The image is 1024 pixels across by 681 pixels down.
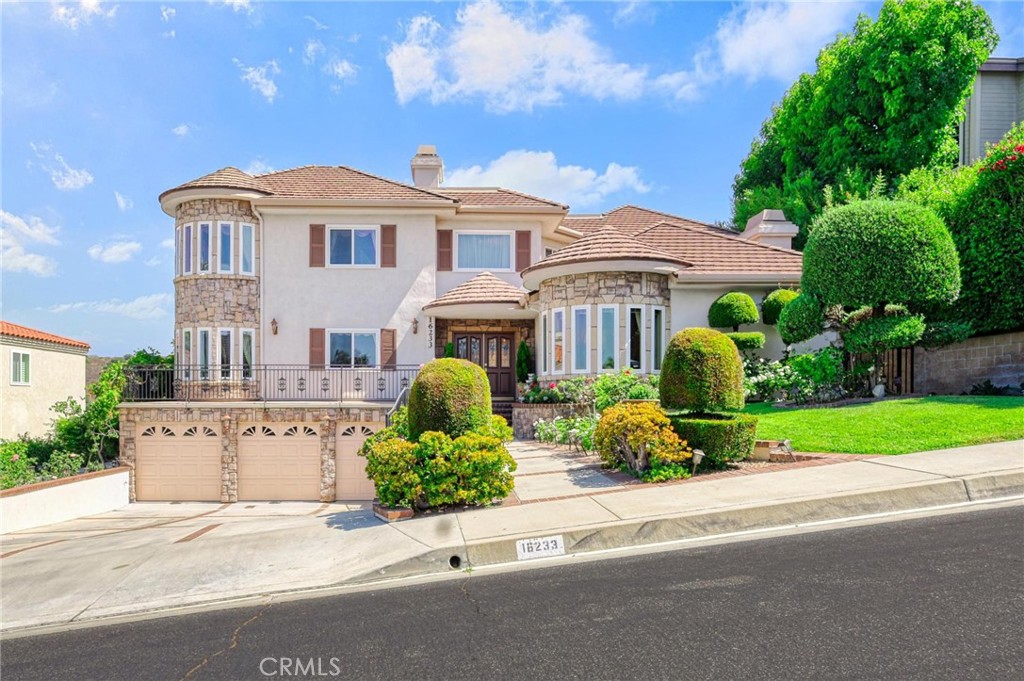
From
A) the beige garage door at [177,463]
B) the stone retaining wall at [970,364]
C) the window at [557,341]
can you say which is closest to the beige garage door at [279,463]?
the beige garage door at [177,463]

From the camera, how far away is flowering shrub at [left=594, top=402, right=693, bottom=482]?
925cm

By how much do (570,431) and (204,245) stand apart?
13481mm

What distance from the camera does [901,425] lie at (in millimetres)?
10383

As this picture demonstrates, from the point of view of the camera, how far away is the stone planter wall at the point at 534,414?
50.1 feet

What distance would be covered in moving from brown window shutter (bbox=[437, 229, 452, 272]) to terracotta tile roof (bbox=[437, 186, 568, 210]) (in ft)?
3.83

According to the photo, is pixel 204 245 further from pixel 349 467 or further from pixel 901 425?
pixel 901 425

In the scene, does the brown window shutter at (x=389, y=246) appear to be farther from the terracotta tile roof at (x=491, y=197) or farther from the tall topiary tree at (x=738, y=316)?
the tall topiary tree at (x=738, y=316)

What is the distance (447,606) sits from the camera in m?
5.43

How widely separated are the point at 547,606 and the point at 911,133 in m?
28.9

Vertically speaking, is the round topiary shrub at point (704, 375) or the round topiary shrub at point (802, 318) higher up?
the round topiary shrub at point (802, 318)

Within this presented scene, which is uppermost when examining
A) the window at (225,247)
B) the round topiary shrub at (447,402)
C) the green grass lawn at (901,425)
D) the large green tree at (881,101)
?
the large green tree at (881,101)

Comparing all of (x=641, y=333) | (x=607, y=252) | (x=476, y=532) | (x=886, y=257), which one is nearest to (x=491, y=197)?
(x=607, y=252)

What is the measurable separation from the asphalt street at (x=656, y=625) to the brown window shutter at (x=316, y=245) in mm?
15206

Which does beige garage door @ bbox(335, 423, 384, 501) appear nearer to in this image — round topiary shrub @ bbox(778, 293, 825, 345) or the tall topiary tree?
Answer: the tall topiary tree
